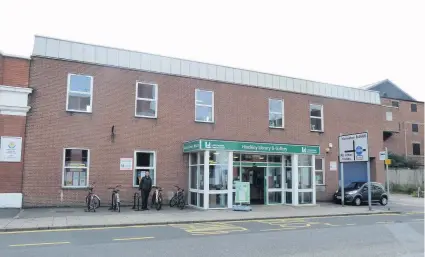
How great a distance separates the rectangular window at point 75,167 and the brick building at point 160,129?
42mm


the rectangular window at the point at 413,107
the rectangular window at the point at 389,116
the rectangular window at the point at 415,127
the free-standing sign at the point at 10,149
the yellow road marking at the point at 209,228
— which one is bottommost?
the yellow road marking at the point at 209,228

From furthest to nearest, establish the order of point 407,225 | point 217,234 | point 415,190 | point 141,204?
point 415,190 → point 141,204 → point 407,225 → point 217,234

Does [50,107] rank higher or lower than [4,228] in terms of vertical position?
higher

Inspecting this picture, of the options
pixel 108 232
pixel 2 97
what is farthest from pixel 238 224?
pixel 2 97

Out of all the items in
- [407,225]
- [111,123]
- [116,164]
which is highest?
[111,123]

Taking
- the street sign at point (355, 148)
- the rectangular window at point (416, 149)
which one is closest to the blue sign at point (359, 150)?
the street sign at point (355, 148)

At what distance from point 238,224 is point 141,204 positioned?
6187 millimetres

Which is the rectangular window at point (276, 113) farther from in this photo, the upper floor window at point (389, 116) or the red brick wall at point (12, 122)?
the upper floor window at point (389, 116)

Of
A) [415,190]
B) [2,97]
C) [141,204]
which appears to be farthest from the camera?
[415,190]

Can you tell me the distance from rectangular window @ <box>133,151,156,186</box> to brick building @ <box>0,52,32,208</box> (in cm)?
494

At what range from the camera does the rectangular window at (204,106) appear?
2055 cm

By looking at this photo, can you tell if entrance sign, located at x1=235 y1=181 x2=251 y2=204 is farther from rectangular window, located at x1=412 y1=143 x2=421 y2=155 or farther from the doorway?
rectangular window, located at x1=412 y1=143 x2=421 y2=155

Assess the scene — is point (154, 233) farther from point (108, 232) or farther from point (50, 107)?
point (50, 107)

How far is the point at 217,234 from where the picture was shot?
1088 cm
